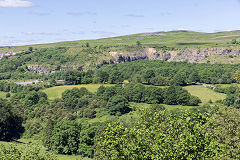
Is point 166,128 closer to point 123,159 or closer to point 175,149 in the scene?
point 175,149

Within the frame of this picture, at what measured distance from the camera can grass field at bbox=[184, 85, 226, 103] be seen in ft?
387

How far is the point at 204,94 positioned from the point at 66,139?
78.9m

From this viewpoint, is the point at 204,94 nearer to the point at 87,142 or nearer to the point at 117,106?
the point at 117,106

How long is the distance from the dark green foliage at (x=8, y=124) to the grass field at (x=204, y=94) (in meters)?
74.8

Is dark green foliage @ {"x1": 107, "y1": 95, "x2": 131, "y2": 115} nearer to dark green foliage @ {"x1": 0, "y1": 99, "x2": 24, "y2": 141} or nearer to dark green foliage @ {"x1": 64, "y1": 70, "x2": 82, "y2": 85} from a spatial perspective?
dark green foliage @ {"x1": 0, "y1": 99, "x2": 24, "y2": 141}

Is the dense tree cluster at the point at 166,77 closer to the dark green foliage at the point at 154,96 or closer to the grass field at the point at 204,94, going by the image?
the grass field at the point at 204,94

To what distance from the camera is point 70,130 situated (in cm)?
6881

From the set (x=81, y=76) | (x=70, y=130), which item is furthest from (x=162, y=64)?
(x=70, y=130)

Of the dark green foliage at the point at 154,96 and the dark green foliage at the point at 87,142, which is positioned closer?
the dark green foliage at the point at 87,142

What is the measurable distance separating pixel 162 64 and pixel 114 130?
572 ft

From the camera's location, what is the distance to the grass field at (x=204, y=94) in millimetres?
117812

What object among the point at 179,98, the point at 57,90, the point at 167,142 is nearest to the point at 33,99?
the point at 57,90

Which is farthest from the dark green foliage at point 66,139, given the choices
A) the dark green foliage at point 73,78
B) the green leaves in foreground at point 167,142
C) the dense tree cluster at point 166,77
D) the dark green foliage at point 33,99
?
the dark green foliage at point 73,78

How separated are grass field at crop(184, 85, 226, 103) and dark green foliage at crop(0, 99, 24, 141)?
7481cm
